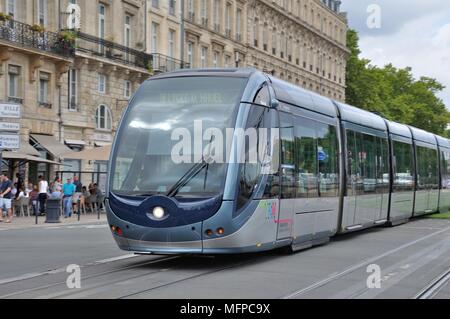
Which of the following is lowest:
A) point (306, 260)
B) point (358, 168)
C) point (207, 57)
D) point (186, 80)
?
point (306, 260)

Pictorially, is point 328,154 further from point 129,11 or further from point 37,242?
point 129,11

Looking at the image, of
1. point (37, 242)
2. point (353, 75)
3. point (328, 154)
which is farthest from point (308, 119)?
point (353, 75)

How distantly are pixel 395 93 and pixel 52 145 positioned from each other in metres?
73.5

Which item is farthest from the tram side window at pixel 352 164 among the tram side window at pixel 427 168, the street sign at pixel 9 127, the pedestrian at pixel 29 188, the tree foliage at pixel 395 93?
the tree foliage at pixel 395 93

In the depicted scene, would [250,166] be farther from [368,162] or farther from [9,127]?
[9,127]

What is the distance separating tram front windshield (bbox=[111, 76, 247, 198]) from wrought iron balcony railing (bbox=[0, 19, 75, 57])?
72.7ft

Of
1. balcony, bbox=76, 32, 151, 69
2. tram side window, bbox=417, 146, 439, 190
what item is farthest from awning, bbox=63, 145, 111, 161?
tram side window, bbox=417, 146, 439, 190

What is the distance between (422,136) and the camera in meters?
27.3

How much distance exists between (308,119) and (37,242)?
7214 millimetres

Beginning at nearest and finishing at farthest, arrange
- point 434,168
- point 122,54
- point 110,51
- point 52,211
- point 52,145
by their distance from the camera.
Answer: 1. point 52,211
2. point 434,168
3. point 52,145
4. point 110,51
5. point 122,54

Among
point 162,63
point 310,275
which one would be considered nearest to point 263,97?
point 310,275

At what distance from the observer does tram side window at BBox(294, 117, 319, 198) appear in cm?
1432

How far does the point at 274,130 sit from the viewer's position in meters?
13.1

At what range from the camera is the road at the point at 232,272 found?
9.84 m
